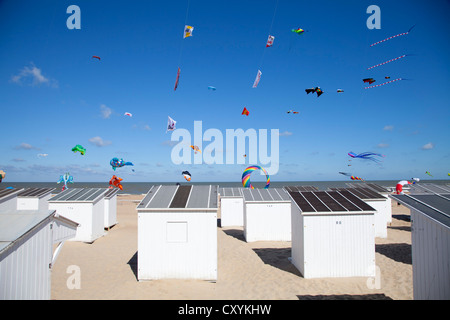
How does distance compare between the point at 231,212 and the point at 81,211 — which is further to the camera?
the point at 231,212

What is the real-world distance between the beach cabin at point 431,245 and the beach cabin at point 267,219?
941cm

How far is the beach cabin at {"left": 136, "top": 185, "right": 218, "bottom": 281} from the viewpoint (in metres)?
9.29

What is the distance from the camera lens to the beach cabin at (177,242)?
9.29 m

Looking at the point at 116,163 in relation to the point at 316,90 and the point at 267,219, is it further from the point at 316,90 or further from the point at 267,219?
the point at 316,90

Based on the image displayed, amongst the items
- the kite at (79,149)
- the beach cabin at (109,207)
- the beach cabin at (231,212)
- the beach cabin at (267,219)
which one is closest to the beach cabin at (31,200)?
the kite at (79,149)

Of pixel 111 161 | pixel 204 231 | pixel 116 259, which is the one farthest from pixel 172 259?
pixel 111 161

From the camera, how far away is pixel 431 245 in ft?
18.9

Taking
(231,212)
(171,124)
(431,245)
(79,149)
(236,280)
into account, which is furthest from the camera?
(79,149)

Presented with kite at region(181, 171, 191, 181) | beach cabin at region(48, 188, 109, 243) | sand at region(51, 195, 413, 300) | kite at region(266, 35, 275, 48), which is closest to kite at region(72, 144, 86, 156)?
beach cabin at region(48, 188, 109, 243)

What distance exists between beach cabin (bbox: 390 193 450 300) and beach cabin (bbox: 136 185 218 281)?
581 cm

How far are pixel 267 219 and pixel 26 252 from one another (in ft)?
42.5

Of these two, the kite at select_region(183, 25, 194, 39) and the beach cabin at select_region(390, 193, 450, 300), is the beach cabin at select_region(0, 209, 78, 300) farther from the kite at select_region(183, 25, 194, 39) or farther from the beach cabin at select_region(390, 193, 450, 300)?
the kite at select_region(183, 25, 194, 39)

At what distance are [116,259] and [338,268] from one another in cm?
956

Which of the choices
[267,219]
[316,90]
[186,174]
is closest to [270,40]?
[316,90]
